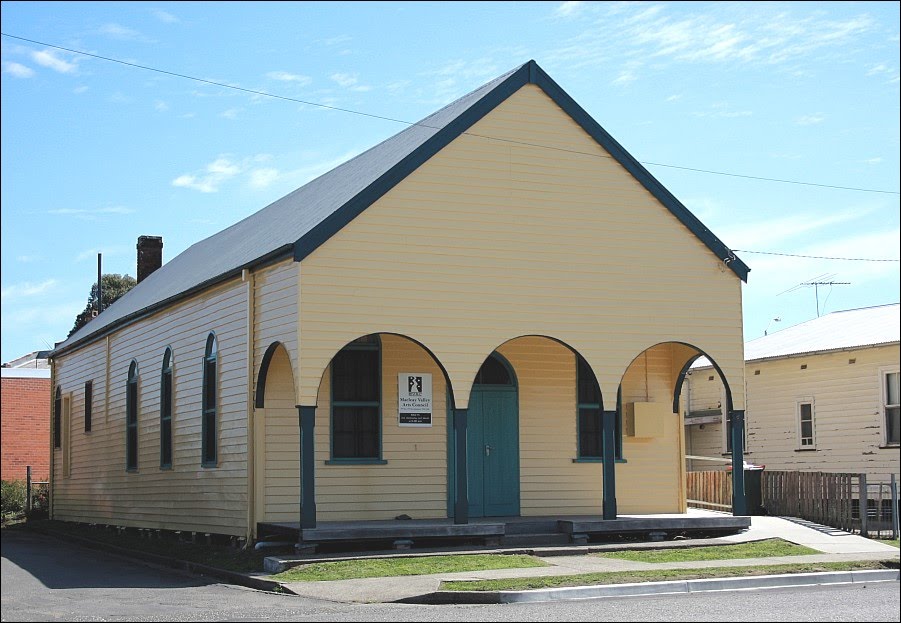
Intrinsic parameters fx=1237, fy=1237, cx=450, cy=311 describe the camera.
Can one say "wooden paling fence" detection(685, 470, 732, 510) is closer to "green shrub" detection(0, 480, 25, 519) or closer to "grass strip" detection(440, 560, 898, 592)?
"grass strip" detection(440, 560, 898, 592)

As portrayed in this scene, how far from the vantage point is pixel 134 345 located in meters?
28.3

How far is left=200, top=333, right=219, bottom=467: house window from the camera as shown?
23.3 m

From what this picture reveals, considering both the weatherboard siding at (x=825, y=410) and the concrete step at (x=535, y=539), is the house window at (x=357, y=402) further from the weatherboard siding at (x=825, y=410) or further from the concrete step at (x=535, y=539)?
the weatherboard siding at (x=825, y=410)

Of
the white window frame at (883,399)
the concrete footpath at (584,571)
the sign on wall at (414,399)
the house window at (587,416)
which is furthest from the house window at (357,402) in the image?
the white window frame at (883,399)

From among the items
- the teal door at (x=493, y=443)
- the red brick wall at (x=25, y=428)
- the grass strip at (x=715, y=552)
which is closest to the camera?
the grass strip at (x=715, y=552)

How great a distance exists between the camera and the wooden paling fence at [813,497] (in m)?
A: 23.0

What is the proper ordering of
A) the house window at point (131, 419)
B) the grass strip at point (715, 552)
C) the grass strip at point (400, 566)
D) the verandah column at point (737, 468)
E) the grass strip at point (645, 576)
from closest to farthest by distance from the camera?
the grass strip at point (645, 576) → the grass strip at point (400, 566) → the grass strip at point (715, 552) → the verandah column at point (737, 468) → the house window at point (131, 419)

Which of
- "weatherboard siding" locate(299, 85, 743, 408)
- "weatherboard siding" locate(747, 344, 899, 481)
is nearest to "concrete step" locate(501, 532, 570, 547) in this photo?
"weatherboard siding" locate(299, 85, 743, 408)

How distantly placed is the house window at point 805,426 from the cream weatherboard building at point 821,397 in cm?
3

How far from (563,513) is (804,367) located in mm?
11610

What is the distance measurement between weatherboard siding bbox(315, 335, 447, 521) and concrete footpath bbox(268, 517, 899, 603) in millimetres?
3374

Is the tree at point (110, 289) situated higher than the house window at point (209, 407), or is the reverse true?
the tree at point (110, 289)

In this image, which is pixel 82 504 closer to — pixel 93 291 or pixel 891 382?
pixel 891 382

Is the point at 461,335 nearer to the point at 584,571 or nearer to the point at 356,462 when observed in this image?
the point at 356,462
